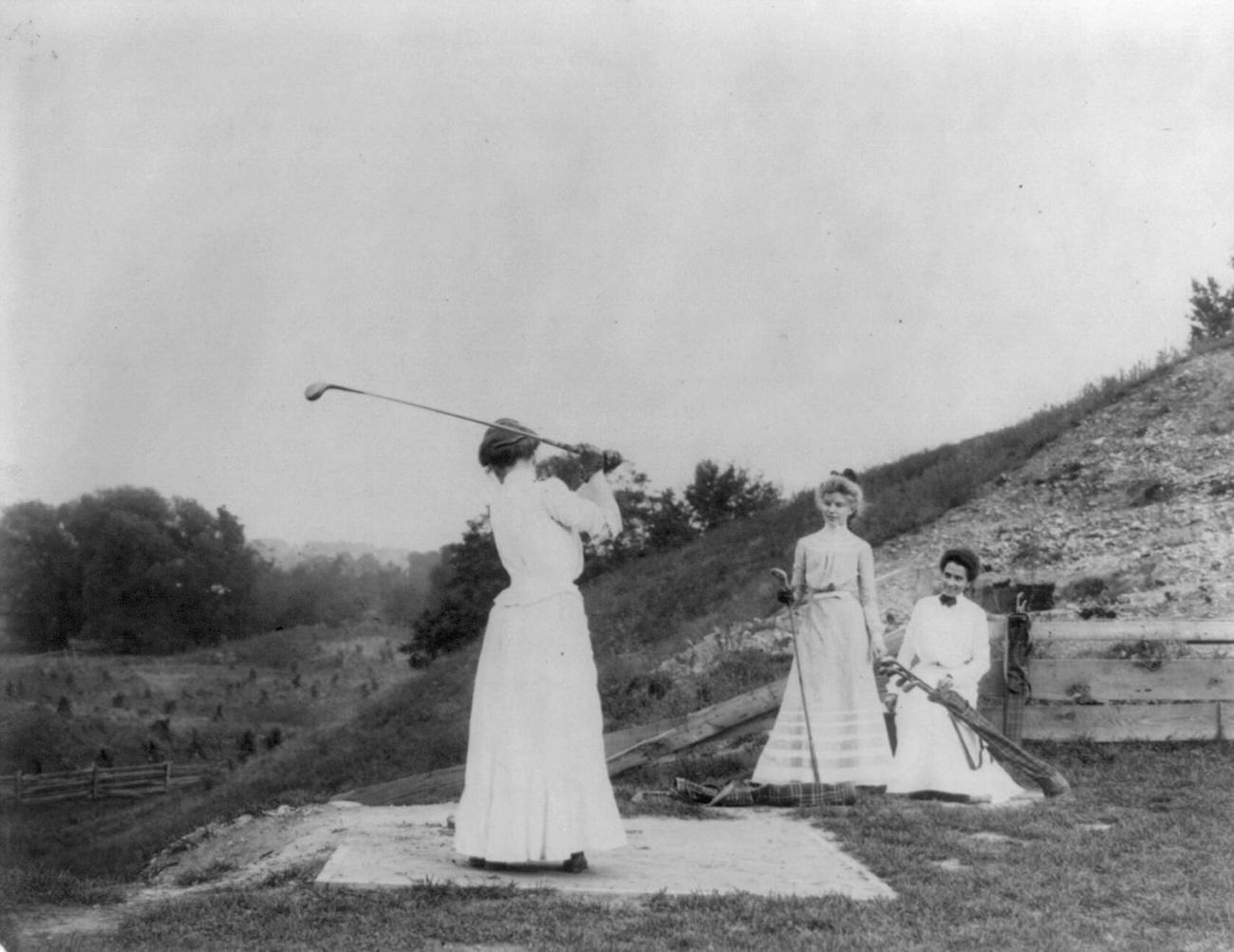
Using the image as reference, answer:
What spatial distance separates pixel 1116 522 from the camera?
48.8 feet

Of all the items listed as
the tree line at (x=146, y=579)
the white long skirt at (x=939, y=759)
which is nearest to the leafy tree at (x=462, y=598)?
the tree line at (x=146, y=579)

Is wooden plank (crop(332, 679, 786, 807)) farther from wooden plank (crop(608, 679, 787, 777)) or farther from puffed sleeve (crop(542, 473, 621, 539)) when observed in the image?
puffed sleeve (crop(542, 473, 621, 539))

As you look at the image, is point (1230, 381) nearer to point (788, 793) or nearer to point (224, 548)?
point (788, 793)

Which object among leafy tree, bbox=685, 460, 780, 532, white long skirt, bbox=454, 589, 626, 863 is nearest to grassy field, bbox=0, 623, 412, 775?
leafy tree, bbox=685, 460, 780, 532

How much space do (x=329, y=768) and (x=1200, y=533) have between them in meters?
13.0

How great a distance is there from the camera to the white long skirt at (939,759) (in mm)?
7465

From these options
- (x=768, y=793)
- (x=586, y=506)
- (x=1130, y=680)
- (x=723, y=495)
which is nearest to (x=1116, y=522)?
(x=1130, y=680)

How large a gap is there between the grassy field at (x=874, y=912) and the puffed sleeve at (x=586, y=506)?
63.1 inches

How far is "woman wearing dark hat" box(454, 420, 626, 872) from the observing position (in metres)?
5.48

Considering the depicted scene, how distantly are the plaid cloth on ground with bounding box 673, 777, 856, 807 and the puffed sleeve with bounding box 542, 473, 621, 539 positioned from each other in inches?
99.0

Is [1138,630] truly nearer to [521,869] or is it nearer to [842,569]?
[842,569]

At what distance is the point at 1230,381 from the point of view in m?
18.5

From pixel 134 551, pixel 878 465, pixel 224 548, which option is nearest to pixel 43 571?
pixel 134 551

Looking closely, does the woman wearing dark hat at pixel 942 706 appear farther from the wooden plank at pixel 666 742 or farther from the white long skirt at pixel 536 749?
the white long skirt at pixel 536 749
